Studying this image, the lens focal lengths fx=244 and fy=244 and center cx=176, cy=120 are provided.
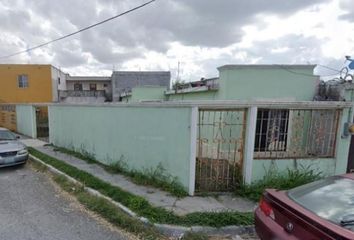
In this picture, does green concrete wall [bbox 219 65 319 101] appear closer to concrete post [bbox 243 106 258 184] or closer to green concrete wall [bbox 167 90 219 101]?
green concrete wall [bbox 167 90 219 101]

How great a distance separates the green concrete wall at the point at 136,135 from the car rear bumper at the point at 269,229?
2.25 m

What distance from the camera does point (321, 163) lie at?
5.77 m

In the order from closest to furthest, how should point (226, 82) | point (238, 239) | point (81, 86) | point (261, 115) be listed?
point (238, 239) → point (261, 115) → point (226, 82) → point (81, 86)

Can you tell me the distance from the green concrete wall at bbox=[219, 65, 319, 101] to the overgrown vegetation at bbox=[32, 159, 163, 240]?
18.8ft

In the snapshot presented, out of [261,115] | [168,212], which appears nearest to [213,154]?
[261,115]

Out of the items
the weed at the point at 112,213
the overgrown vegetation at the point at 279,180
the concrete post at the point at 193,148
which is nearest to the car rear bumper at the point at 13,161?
the weed at the point at 112,213

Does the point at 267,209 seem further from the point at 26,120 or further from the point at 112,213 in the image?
the point at 26,120

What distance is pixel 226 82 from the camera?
8.84 m

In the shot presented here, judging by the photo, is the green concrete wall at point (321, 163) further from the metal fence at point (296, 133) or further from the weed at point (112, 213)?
the weed at point (112, 213)

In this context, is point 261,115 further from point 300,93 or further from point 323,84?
point 323,84

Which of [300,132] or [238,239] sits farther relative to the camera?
[300,132]

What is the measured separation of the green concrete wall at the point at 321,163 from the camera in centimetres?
551

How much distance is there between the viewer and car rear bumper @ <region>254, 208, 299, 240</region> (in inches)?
105

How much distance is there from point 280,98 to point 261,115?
4061 mm
